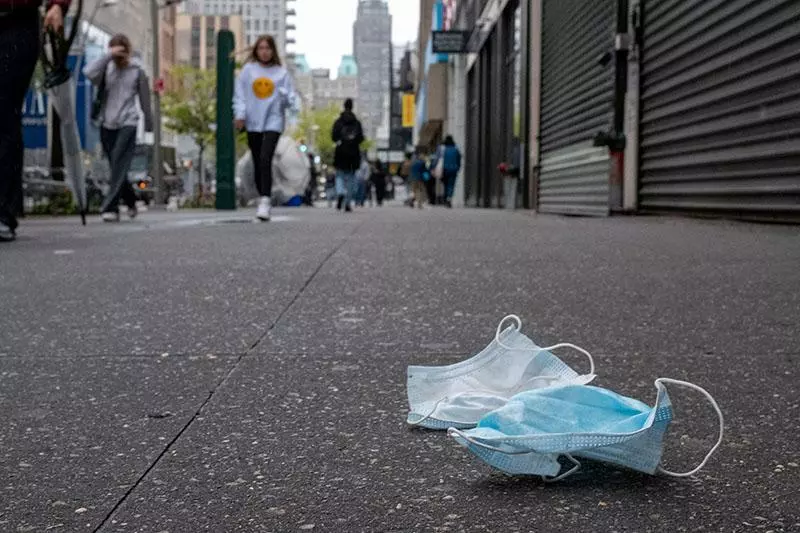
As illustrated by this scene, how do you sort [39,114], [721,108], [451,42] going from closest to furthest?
[721,108] → [39,114] → [451,42]

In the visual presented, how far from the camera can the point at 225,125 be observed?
20.5m

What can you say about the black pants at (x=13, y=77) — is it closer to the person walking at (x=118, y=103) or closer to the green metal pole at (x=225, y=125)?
the person walking at (x=118, y=103)

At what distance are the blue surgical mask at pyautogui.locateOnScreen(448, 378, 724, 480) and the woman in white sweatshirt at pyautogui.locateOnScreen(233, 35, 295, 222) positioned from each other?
30.8ft

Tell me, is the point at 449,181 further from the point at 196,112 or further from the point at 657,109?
the point at 196,112

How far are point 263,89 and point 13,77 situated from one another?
4.38 metres

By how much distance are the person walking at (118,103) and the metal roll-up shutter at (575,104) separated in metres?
5.04

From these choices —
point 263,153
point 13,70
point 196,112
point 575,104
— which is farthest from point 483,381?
point 196,112

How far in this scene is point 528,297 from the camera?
421cm

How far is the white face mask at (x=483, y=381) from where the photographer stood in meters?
1.95

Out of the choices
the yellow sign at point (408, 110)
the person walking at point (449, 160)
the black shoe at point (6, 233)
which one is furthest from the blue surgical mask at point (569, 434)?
the yellow sign at point (408, 110)

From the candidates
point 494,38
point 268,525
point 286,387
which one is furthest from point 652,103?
point 494,38

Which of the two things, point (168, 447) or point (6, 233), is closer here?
point (168, 447)

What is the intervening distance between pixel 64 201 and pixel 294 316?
490 inches

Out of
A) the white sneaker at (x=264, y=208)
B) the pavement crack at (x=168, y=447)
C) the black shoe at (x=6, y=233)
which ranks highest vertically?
the white sneaker at (x=264, y=208)
